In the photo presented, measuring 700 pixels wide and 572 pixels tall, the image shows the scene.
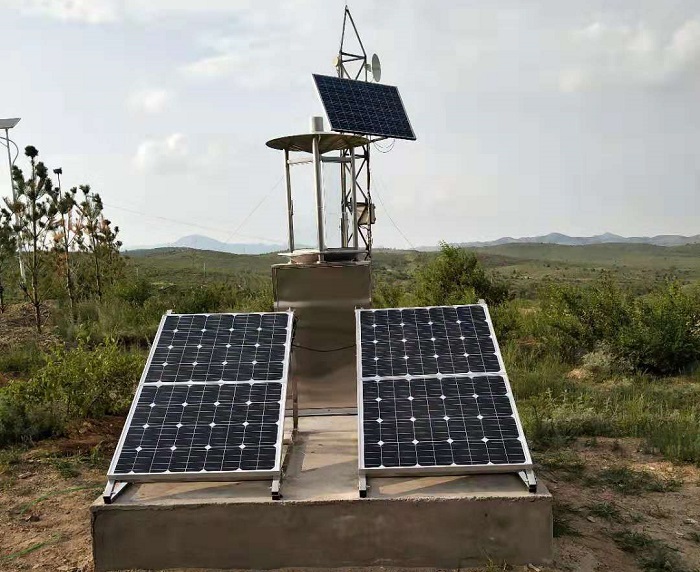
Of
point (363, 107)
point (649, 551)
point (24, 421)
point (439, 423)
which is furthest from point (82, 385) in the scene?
point (649, 551)

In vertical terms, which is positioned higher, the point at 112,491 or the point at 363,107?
the point at 363,107

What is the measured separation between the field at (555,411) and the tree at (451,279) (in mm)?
45

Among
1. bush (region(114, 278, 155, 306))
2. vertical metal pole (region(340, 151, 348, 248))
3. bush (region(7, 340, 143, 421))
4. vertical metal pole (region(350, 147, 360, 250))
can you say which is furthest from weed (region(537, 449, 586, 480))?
bush (region(114, 278, 155, 306))

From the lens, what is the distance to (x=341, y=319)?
798cm

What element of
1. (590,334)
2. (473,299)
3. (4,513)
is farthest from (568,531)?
(473,299)

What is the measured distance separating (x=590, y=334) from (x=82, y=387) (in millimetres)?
11832

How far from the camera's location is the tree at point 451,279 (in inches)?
753

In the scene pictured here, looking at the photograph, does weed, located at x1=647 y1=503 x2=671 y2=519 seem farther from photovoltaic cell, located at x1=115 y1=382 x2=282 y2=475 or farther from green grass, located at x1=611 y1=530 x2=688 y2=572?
photovoltaic cell, located at x1=115 y1=382 x2=282 y2=475

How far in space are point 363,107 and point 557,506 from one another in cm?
594

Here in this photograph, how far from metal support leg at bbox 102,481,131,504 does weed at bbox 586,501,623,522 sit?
193 inches

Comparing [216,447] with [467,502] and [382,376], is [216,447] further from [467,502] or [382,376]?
[467,502]

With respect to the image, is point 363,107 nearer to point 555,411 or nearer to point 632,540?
point 555,411

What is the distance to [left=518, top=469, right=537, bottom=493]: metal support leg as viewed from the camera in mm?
5191

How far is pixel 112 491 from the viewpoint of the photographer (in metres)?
5.31
